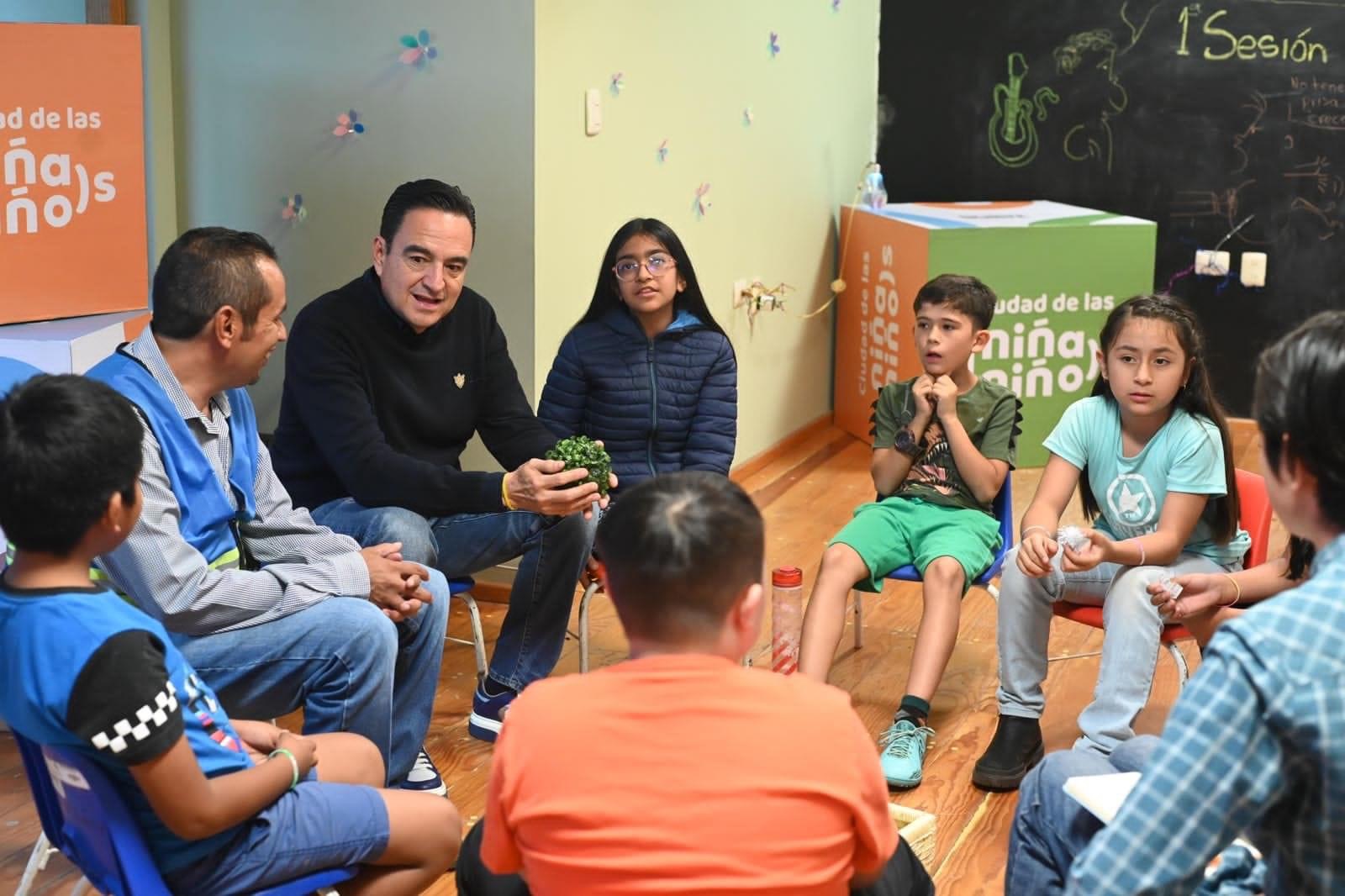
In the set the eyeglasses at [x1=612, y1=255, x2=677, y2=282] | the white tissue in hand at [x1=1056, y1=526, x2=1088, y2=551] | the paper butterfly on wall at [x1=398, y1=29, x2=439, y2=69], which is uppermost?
the paper butterfly on wall at [x1=398, y1=29, x2=439, y2=69]

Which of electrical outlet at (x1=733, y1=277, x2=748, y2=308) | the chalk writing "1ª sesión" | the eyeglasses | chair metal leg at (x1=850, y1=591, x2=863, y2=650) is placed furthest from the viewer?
the chalk writing "1ª sesión"

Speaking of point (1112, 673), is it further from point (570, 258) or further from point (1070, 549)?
point (570, 258)

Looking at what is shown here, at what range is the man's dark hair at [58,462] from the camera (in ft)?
5.92

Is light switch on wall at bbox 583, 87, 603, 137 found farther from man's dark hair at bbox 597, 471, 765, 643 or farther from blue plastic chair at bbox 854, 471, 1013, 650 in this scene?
man's dark hair at bbox 597, 471, 765, 643

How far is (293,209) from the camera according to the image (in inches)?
168

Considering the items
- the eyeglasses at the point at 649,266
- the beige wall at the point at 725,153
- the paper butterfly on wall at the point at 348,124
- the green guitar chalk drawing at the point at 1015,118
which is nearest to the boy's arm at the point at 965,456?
the eyeglasses at the point at 649,266

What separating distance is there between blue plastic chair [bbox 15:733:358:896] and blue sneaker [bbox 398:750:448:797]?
0.94 metres

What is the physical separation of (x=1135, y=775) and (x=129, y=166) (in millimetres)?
2669

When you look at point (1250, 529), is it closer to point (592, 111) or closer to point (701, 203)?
point (592, 111)

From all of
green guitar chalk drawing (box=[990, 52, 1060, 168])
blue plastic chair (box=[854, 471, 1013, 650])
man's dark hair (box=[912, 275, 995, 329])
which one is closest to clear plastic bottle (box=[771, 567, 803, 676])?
blue plastic chair (box=[854, 471, 1013, 650])

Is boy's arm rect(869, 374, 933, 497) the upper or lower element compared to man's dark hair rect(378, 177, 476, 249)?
lower

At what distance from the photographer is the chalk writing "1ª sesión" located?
19.7ft

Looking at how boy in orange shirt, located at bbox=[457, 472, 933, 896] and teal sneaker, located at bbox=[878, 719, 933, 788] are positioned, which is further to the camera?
teal sneaker, located at bbox=[878, 719, 933, 788]

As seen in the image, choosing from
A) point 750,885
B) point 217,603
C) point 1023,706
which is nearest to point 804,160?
point 1023,706
